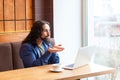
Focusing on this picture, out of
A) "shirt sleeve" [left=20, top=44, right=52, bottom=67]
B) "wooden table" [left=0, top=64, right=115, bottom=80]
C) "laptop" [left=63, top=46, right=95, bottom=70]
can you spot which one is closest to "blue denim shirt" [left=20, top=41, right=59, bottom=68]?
"shirt sleeve" [left=20, top=44, right=52, bottom=67]

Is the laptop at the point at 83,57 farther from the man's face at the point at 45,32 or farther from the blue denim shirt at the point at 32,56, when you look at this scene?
the man's face at the point at 45,32

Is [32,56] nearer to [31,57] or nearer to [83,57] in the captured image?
[31,57]

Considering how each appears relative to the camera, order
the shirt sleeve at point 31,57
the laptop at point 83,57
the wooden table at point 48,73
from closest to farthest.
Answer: the wooden table at point 48,73, the laptop at point 83,57, the shirt sleeve at point 31,57

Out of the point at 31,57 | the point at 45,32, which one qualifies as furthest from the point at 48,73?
the point at 45,32

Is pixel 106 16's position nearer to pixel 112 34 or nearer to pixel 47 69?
pixel 112 34

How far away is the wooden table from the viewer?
2.29 metres

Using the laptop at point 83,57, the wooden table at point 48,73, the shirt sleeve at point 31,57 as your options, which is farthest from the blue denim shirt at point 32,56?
the laptop at point 83,57

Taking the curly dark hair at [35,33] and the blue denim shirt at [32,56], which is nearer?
the blue denim shirt at [32,56]

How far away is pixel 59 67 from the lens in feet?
8.32

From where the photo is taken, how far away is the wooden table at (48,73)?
90.0 inches

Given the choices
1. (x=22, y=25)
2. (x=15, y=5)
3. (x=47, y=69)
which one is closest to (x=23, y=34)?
(x=22, y=25)

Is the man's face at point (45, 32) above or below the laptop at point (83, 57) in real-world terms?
above

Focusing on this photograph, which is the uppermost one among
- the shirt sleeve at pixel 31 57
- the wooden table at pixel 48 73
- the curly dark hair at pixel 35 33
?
the curly dark hair at pixel 35 33

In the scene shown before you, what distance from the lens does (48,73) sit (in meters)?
2.44
